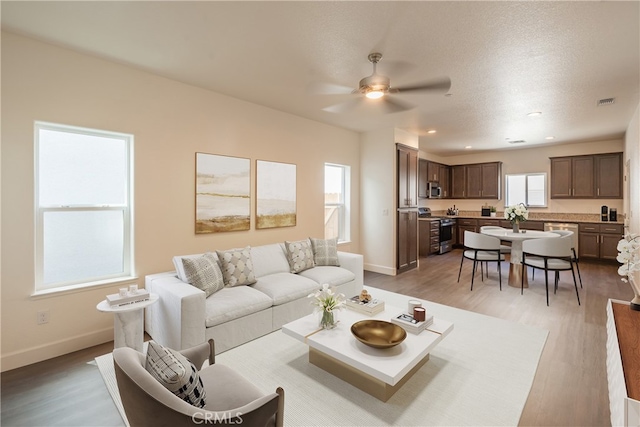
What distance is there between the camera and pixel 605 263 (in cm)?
646

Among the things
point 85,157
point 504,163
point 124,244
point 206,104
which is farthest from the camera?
point 504,163

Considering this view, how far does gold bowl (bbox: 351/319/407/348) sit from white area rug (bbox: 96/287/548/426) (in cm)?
39

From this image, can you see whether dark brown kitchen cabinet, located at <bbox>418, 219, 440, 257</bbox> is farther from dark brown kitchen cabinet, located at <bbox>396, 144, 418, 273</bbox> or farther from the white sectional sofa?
the white sectional sofa

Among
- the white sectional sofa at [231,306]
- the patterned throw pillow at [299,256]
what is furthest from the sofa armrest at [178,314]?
the patterned throw pillow at [299,256]

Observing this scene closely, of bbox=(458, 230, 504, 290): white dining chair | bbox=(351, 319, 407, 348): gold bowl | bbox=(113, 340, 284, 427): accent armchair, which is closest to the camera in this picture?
bbox=(113, 340, 284, 427): accent armchair

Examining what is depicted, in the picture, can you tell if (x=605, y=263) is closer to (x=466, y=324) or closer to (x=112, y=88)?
(x=466, y=324)

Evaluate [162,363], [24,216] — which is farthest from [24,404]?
[162,363]

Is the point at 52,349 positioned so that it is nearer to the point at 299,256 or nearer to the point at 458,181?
the point at 299,256

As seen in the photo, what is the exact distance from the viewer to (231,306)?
2.79 meters

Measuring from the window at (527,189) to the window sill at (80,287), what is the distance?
8.91 m

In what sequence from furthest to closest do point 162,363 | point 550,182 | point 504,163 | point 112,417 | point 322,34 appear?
point 504,163, point 550,182, point 322,34, point 112,417, point 162,363

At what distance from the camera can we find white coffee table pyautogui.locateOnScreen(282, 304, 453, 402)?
194cm

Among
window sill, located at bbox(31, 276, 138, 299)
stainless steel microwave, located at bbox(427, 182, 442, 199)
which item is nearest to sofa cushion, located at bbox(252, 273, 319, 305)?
window sill, located at bbox(31, 276, 138, 299)

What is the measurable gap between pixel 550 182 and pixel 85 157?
9339 mm
